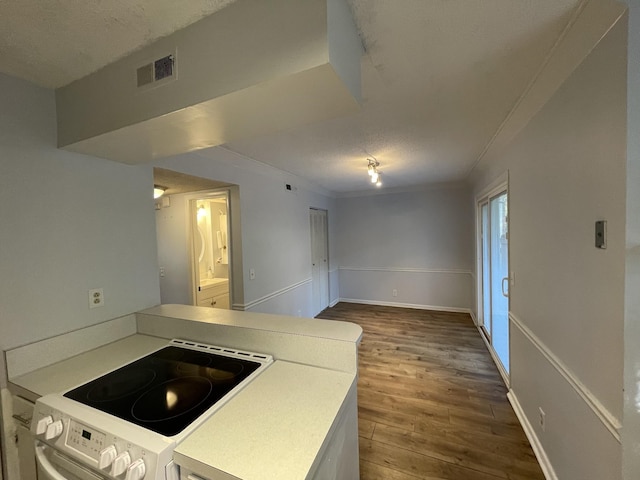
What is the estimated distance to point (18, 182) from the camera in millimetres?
1275

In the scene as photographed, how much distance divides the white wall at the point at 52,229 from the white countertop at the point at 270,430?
48.1 inches

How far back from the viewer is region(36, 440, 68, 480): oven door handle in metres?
0.94

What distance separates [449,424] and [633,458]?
132cm

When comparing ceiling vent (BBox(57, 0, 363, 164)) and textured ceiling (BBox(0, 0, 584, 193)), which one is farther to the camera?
textured ceiling (BBox(0, 0, 584, 193))

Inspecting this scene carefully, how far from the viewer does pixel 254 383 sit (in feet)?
3.69

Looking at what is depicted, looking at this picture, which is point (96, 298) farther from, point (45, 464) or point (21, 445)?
point (45, 464)

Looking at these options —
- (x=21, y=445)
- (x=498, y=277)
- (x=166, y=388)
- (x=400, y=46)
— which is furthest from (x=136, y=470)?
(x=498, y=277)

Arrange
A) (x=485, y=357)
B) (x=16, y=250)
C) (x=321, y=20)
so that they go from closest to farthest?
1. (x=321, y=20)
2. (x=16, y=250)
3. (x=485, y=357)

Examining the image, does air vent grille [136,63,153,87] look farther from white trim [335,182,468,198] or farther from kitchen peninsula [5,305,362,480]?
white trim [335,182,468,198]

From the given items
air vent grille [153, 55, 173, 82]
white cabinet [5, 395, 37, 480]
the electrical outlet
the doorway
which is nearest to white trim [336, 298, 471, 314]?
the doorway

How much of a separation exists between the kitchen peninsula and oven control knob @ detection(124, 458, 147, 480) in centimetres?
2

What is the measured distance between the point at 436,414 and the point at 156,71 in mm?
2953

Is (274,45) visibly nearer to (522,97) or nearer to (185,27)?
(185,27)

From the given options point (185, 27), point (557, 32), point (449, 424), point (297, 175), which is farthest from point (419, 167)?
point (185, 27)
